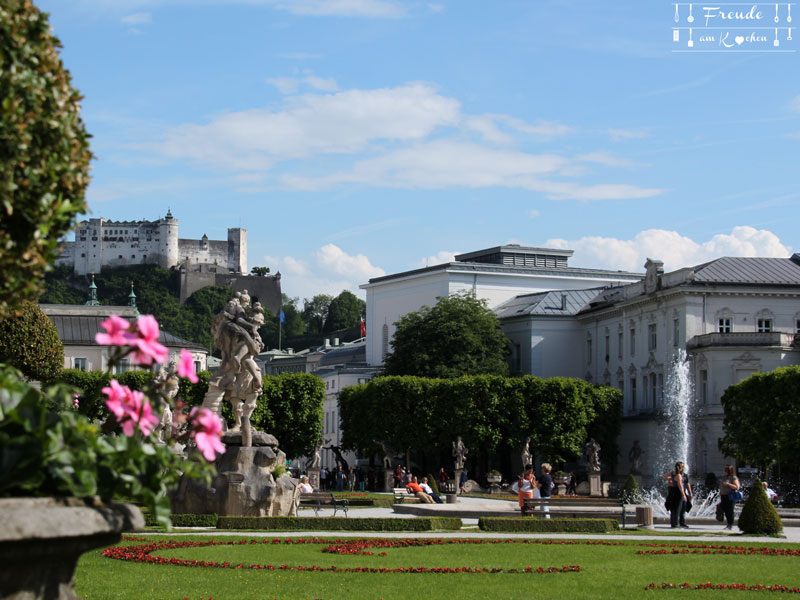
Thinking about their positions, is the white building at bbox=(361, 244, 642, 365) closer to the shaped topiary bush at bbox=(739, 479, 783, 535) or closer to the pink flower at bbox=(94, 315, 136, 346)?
the shaped topiary bush at bbox=(739, 479, 783, 535)

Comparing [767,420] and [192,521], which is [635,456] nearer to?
[767,420]

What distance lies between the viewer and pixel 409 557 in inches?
914

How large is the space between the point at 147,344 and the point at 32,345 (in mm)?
58202

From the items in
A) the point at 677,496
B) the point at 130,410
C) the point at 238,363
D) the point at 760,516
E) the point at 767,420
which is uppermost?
the point at 238,363

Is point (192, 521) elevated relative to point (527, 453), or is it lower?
lower

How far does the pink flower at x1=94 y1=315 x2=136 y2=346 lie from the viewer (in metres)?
6.71

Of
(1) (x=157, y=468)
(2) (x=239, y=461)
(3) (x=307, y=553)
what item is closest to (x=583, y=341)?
(2) (x=239, y=461)

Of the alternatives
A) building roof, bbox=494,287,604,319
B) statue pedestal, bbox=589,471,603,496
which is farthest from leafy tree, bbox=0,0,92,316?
building roof, bbox=494,287,604,319

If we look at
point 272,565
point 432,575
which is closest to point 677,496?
point 432,575

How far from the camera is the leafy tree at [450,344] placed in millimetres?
94562

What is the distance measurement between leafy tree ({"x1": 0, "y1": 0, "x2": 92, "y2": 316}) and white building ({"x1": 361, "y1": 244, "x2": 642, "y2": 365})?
103215mm

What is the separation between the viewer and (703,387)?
262 feet

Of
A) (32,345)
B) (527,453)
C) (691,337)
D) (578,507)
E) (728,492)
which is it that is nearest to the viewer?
(728,492)

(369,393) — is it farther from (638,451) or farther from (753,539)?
(753,539)
